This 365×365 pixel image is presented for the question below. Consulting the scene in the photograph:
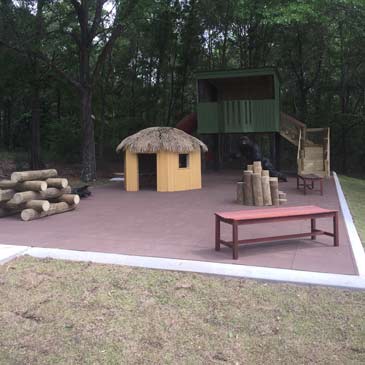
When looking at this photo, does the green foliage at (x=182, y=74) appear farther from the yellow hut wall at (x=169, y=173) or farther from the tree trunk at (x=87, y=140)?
the yellow hut wall at (x=169, y=173)

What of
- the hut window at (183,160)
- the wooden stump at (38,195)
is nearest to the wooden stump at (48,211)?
the wooden stump at (38,195)

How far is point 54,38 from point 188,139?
28.0 feet

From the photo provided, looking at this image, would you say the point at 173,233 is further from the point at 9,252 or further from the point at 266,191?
the point at 266,191

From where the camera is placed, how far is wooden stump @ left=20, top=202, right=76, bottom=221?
919 centimetres

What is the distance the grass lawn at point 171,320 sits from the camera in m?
3.53

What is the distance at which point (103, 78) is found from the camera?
90.1ft

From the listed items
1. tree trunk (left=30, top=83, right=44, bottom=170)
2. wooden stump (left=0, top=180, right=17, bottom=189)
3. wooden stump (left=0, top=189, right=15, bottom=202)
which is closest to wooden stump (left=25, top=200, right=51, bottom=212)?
wooden stump (left=0, top=189, right=15, bottom=202)

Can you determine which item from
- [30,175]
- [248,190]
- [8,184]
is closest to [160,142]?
[248,190]

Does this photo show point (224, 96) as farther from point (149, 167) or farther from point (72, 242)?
point (72, 242)

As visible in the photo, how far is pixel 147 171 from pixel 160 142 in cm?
260

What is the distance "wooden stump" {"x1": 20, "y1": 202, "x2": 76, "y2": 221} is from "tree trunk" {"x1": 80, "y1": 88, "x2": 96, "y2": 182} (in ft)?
28.3

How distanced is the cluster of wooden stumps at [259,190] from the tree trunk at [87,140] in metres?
9.40

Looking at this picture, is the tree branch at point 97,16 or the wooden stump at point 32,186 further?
the tree branch at point 97,16

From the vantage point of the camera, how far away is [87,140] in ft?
63.6
